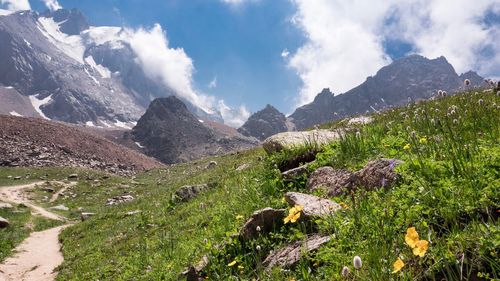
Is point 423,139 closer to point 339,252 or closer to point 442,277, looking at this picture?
point 339,252

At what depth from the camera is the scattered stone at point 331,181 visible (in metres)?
7.31

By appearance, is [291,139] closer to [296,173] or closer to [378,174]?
[296,173]

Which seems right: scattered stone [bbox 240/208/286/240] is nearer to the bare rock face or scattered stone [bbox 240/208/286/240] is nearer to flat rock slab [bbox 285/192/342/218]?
flat rock slab [bbox 285/192/342/218]

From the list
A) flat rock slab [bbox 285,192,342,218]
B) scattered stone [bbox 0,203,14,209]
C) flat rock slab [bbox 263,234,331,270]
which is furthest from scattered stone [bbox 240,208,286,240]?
scattered stone [bbox 0,203,14,209]

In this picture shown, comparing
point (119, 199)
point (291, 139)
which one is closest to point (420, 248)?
point (291, 139)

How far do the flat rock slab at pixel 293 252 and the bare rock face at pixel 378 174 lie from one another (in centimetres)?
136

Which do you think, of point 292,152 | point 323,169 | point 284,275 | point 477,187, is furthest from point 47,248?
point 477,187

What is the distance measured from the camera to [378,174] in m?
6.66

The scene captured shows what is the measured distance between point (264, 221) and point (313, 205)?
1002 millimetres

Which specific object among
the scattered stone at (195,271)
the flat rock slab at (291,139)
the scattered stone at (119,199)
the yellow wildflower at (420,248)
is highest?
the scattered stone at (119,199)

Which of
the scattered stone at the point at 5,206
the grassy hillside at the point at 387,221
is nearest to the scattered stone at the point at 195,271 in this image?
the grassy hillside at the point at 387,221

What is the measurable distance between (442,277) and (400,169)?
101 inches

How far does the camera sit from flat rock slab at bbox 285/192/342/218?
6107mm

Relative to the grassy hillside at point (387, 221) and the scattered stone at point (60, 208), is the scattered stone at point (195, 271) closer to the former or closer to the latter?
the grassy hillside at point (387, 221)
